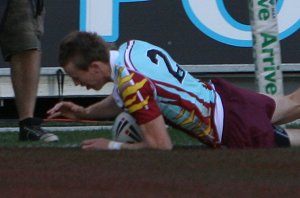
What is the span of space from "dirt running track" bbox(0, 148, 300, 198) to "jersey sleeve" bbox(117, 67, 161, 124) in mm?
199

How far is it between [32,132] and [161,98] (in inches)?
53.8

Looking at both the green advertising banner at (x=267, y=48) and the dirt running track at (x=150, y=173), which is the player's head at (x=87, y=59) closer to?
the dirt running track at (x=150, y=173)

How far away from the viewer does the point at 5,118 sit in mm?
9492

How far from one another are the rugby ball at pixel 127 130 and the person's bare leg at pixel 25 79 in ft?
3.71

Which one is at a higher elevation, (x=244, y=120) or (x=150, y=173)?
(x=150, y=173)

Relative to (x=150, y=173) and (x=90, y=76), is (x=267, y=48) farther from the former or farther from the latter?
(x=150, y=173)

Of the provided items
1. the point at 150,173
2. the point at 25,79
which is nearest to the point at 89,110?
the point at 25,79

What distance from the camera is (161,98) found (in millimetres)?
5441

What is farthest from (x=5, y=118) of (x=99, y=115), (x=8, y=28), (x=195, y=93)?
(x=195, y=93)

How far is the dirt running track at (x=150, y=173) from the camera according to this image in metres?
3.95

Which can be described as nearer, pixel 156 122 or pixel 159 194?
pixel 159 194

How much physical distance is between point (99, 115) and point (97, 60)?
2.06ft

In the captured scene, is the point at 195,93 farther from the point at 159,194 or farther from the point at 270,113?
the point at 159,194

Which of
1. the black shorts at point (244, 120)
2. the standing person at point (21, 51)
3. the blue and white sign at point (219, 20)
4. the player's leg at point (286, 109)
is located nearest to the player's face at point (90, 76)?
the black shorts at point (244, 120)
